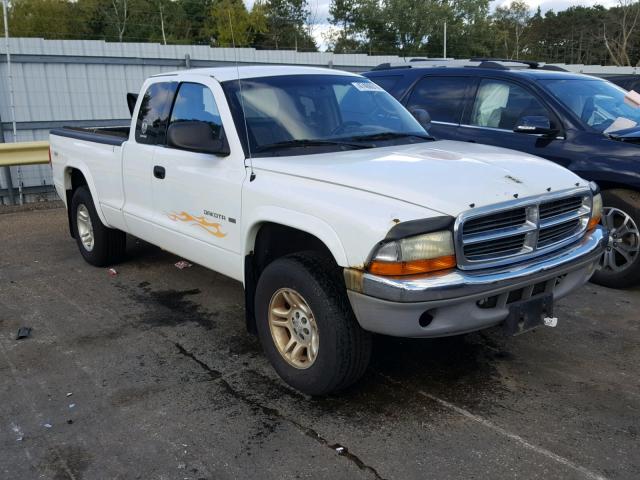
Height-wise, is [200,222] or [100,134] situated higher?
[100,134]

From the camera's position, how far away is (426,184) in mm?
3291

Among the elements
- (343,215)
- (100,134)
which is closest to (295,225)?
(343,215)

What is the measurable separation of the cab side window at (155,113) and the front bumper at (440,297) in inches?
101

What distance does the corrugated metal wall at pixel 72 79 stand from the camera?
10.7m

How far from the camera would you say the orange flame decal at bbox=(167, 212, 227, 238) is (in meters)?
4.22

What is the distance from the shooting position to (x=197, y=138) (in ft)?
13.3

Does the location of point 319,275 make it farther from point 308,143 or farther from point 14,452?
point 14,452

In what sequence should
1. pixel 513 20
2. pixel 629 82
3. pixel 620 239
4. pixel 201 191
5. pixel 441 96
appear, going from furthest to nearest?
pixel 513 20, pixel 629 82, pixel 441 96, pixel 620 239, pixel 201 191

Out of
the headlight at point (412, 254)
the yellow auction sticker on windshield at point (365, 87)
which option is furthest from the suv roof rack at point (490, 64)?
the headlight at point (412, 254)

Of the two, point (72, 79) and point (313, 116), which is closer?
point (313, 116)

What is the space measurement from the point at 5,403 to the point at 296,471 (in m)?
1.90

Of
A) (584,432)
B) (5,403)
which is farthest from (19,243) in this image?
(584,432)

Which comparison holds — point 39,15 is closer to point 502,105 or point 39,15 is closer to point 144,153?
point 144,153

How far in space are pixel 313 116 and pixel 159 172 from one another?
51.5 inches
